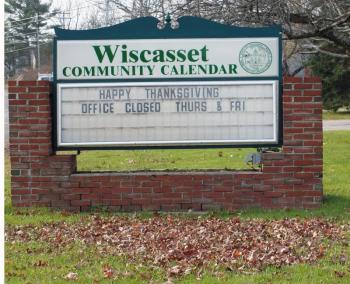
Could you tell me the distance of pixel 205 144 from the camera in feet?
32.2

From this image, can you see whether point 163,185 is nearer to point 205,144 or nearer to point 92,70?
point 205,144

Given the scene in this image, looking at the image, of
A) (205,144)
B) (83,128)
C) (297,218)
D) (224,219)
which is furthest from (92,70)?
(297,218)

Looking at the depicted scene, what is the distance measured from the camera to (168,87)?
982cm

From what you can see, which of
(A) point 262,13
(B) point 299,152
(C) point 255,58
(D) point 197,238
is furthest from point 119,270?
(A) point 262,13

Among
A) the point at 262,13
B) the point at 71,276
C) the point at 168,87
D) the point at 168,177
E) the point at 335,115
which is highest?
the point at 262,13

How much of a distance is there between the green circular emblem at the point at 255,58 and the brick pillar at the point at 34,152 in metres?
2.76

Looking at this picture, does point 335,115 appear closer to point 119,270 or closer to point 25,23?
point 25,23

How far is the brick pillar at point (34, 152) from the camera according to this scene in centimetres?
974

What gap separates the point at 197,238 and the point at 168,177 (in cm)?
231

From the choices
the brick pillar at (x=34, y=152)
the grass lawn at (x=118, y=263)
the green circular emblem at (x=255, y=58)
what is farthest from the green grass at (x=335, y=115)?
the brick pillar at (x=34, y=152)

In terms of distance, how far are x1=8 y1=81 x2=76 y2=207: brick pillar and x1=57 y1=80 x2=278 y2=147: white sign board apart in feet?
0.73

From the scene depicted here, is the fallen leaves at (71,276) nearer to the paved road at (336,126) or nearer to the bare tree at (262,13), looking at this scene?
the bare tree at (262,13)

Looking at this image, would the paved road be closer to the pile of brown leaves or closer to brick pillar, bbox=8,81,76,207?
brick pillar, bbox=8,81,76,207

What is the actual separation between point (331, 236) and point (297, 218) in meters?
1.31
